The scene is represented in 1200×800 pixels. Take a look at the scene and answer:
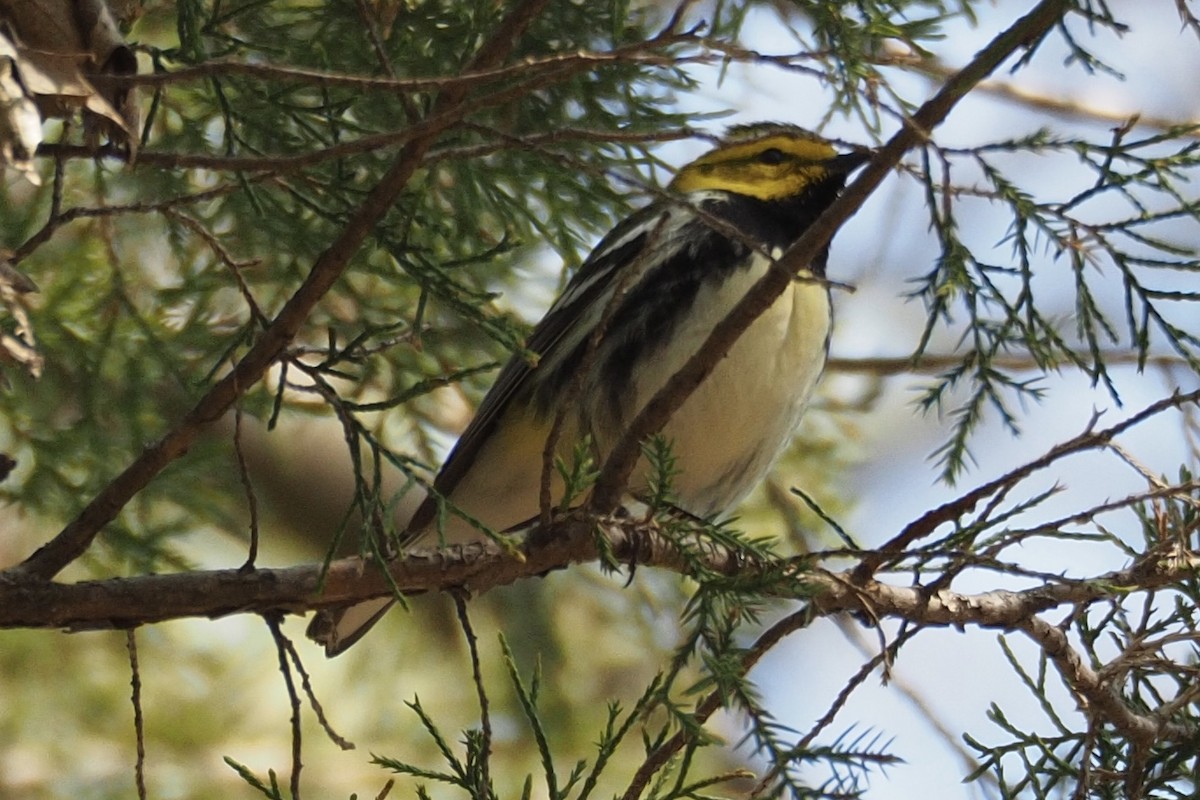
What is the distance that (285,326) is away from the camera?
2.02 m

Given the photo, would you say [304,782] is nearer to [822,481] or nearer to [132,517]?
[132,517]

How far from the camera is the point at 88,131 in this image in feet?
6.30

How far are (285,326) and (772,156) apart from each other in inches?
75.3

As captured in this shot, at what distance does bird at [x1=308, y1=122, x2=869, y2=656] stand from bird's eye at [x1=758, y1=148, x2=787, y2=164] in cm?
5

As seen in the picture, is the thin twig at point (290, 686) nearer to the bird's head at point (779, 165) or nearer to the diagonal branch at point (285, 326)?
the diagonal branch at point (285, 326)

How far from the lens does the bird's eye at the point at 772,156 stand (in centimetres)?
364

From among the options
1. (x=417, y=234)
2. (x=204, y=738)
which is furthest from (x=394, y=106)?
(x=204, y=738)

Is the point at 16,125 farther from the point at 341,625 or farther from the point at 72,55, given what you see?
the point at 341,625

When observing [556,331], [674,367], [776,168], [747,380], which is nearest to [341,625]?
[556,331]

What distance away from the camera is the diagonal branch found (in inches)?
76.7

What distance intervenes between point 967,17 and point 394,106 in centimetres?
106

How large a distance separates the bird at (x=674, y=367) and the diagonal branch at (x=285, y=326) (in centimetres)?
81

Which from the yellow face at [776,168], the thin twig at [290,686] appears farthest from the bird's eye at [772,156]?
the thin twig at [290,686]

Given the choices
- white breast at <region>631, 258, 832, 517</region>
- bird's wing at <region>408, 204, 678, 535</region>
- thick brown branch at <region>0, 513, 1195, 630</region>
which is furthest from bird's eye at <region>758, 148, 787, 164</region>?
thick brown branch at <region>0, 513, 1195, 630</region>
